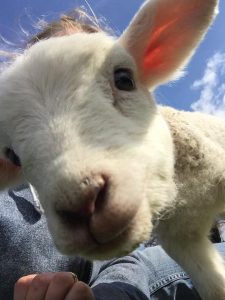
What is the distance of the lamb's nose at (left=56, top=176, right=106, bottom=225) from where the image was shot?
4.39 feet

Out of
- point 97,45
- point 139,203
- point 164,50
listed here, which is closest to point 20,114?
point 97,45

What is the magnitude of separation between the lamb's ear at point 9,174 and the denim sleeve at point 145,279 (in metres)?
0.70

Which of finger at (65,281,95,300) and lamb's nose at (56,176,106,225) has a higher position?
lamb's nose at (56,176,106,225)

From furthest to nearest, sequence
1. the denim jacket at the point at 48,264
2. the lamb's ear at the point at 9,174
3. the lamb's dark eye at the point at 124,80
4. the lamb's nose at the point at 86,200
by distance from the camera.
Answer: the denim jacket at the point at 48,264 < the lamb's ear at the point at 9,174 < the lamb's dark eye at the point at 124,80 < the lamb's nose at the point at 86,200

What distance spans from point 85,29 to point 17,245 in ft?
5.29

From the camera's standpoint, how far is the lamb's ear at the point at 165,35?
2260 mm

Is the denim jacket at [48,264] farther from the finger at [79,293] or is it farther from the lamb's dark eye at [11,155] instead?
the lamb's dark eye at [11,155]

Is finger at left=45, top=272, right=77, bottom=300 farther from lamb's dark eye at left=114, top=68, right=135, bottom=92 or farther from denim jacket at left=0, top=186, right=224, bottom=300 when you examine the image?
lamb's dark eye at left=114, top=68, right=135, bottom=92

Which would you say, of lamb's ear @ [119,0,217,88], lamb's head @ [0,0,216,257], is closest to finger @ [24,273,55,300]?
lamb's head @ [0,0,216,257]

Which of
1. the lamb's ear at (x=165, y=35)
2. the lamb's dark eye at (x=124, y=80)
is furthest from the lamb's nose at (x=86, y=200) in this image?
the lamb's ear at (x=165, y=35)

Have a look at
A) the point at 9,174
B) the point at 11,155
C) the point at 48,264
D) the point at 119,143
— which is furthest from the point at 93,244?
the point at 48,264

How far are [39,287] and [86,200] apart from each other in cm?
69

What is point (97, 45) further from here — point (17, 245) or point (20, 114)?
point (17, 245)

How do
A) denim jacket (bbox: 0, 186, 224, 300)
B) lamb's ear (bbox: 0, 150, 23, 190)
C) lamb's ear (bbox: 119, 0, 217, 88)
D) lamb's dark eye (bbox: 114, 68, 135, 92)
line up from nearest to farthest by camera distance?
lamb's dark eye (bbox: 114, 68, 135, 92), lamb's ear (bbox: 119, 0, 217, 88), lamb's ear (bbox: 0, 150, 23, 190), denim jacket (bbox: 0, 186, 224, 300)
